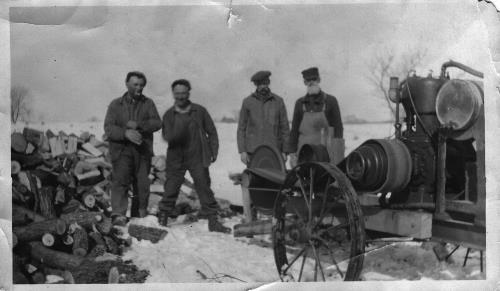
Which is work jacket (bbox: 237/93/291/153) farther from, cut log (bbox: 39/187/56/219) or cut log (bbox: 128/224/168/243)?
cut log (bbox: 39/187/56/219)

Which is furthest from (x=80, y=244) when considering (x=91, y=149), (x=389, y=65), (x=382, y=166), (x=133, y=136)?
(x=389, y=65)

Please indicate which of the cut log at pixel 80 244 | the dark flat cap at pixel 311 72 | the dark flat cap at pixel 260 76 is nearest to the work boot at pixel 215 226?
the cut log at pixel 80 244

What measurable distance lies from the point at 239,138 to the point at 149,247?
0.64m

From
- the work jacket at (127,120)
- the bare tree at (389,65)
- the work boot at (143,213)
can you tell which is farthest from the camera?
the work boot at (143,213)

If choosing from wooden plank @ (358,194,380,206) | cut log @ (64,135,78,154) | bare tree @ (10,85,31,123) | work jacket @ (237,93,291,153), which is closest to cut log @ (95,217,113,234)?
cut log @ (64,135,78,154)

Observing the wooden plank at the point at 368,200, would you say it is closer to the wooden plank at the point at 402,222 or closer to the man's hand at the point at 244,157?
the wooden plank at the point at 402,222

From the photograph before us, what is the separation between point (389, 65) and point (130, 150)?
4.02ft

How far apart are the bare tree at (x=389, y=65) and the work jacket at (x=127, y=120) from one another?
0.98 m

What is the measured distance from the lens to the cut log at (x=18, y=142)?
265 cm

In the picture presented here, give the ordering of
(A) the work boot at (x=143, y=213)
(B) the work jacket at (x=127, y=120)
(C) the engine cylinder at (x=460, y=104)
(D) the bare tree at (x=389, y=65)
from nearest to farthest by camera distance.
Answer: (C) the engine cylinder at (x=460, y=104) < (D) the bare tree at (x=389, y=65) < (B) the work jacket at (x=127, y=120) < (A) the work boot at (x=143, y=213)

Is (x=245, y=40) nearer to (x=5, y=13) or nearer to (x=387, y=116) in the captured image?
(x=387, y=116)

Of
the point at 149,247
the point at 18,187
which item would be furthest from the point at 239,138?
the point at 18,187

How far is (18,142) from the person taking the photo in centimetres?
266

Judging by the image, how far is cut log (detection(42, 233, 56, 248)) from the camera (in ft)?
8.86
